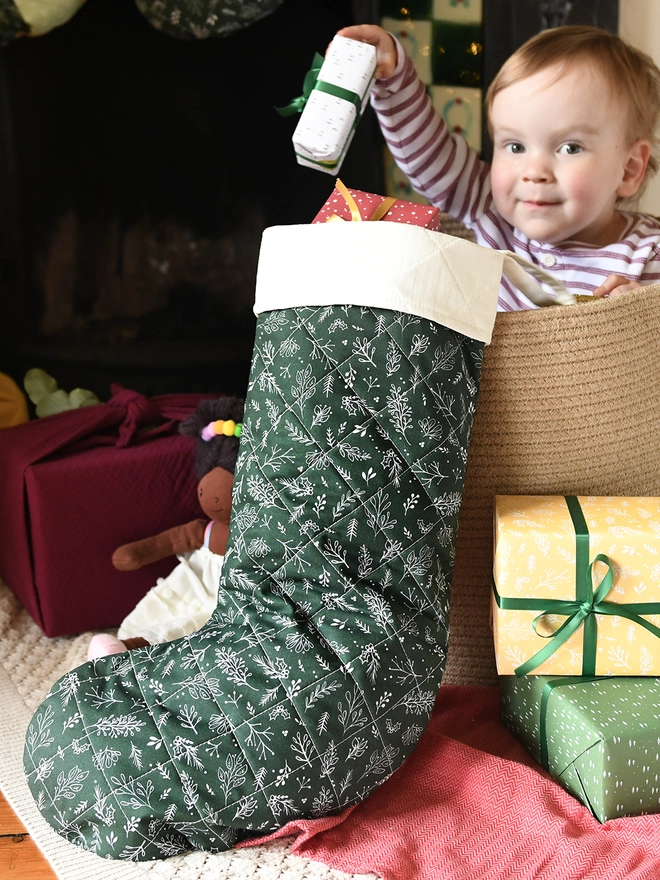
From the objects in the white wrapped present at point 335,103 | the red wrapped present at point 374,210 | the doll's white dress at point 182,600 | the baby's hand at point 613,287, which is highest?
the white wrapped present at point 335,103

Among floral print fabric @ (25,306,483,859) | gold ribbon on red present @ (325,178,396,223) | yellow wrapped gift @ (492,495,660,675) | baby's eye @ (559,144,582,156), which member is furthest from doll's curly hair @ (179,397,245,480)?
baby's eye @ (559,144,582,156)

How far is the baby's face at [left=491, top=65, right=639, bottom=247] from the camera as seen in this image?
49.3 inches

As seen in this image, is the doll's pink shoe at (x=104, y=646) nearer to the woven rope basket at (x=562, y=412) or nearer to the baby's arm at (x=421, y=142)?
the woven rope basket at (x=562, y=412)

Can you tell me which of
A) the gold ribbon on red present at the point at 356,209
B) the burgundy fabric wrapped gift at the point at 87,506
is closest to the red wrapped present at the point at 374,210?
the gold ribbon on red present at the point at 356,209

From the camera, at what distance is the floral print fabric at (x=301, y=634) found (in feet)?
2.88

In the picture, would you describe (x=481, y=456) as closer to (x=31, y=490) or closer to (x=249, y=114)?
(x=31, y=490)

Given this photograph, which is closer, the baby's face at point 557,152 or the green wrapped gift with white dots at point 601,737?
the green wrapped gift with white dots at point 601,737

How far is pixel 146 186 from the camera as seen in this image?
5.73ft

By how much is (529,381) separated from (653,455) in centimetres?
22

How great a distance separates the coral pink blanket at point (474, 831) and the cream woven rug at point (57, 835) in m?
0.02

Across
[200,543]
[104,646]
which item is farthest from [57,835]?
[200,543]

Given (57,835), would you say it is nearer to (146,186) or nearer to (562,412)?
(562,412)

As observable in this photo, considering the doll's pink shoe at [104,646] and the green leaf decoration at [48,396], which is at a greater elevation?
the green leaf decoration at [48,396]

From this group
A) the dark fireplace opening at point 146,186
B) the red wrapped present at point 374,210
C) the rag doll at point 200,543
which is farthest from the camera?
the dark fireplace opening at point 146,186
